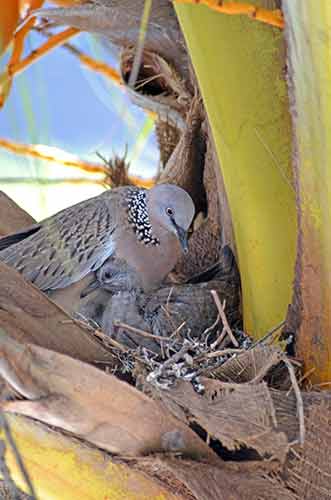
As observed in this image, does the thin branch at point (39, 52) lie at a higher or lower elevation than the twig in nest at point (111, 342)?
higher

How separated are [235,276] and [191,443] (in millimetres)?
845

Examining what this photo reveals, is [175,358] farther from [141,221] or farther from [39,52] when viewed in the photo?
[141,221]

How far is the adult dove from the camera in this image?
2352mm

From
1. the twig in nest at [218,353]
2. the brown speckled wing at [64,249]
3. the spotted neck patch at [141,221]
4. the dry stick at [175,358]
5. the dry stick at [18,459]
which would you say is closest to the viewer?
the dry stick at [18,459]

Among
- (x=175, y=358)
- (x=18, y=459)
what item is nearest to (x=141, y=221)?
(x=175, y=358)

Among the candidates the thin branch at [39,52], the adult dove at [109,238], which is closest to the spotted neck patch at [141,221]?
the adult dove at [109,238]

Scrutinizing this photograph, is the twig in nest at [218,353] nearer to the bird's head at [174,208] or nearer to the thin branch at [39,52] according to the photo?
the thin branch at [39,52]

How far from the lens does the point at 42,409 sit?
125 cm

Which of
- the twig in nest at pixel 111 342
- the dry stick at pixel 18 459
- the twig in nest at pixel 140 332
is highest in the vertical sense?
the dry stick at pixel 18 459

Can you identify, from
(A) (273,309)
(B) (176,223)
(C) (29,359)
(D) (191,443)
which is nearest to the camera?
(C) (29,359)

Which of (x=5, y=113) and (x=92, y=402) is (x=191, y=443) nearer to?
(x=92, y=402)

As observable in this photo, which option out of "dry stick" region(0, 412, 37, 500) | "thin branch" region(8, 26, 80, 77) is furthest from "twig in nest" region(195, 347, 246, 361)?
"dry stick" region(0, 412, 37, 500)

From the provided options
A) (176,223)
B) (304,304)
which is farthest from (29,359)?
(176,223)

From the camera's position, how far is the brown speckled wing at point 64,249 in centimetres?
234
